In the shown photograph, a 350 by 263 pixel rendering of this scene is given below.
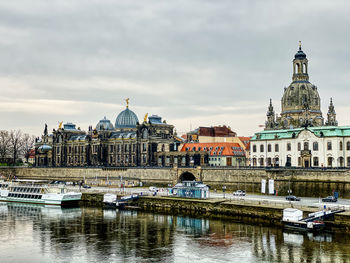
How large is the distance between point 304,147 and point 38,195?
59714 mm

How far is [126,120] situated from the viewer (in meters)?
162

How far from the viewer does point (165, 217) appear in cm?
7456

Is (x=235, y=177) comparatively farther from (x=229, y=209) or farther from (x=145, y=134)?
(x=145, y=134)

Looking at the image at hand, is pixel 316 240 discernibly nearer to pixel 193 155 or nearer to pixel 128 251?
pixel 128 251

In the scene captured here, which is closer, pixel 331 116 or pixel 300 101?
pixel 300 101

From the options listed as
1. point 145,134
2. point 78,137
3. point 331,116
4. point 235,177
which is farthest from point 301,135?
point 78,137

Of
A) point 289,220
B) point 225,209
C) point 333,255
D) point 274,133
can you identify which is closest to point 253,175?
point 274,133

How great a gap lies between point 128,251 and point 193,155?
7373cm

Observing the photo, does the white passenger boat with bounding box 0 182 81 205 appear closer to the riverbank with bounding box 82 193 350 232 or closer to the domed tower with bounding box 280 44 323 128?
the riverbank with bounding box 82 193 350 232

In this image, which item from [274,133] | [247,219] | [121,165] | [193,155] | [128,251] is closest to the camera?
[128,251]

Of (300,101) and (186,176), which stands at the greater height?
(300,101)

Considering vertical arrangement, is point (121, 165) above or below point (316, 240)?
above

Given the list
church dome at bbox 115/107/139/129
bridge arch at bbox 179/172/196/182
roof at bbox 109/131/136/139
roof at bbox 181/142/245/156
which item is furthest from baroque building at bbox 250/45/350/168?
church dome at bbox 115/107/139/129

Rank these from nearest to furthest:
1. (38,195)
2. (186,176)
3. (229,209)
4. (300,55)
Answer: (229,209), (38,195), (186,176), (300,55)
